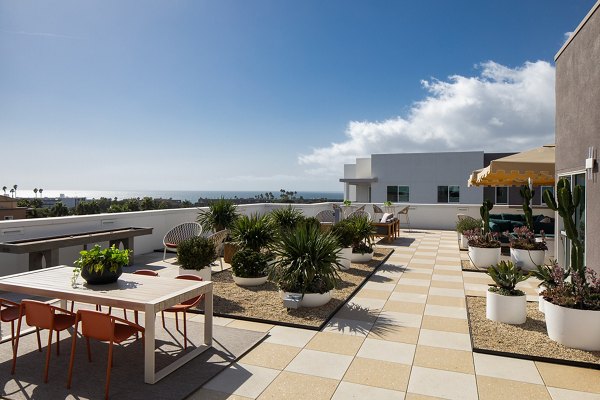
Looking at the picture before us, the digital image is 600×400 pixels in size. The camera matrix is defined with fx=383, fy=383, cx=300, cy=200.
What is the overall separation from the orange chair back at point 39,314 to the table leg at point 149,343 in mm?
747

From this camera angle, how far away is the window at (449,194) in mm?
22938

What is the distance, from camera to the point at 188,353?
3521 millimetres

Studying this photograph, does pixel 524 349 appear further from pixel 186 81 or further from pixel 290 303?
pixel 186 81

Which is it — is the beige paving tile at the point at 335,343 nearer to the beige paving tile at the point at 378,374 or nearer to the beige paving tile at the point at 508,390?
the beige paving tile at the point at 378,374

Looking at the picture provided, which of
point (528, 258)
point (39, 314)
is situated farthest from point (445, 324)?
point (39, 314)

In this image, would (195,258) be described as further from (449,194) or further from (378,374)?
(449,194)

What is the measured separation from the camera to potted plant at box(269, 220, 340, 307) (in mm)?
5055

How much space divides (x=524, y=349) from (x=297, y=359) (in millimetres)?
2131

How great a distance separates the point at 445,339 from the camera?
394 centimetres

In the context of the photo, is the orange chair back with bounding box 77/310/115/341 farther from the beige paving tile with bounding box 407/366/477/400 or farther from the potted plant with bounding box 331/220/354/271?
the potted plant with bounding box 331/220/354/271

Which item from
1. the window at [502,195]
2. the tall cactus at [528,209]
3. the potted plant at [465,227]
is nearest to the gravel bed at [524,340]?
the tall cactus at [528,209]

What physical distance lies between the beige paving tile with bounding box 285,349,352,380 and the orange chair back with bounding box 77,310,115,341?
143 cm

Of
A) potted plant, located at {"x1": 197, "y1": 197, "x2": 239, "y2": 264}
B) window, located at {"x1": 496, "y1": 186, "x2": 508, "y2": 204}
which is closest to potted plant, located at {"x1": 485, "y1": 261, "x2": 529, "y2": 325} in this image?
potted plant, located at {"x1": 197, "y1": 197, "x2": 239, "y2": 264}

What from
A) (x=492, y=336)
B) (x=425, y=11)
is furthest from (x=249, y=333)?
(x=425, y=11)
